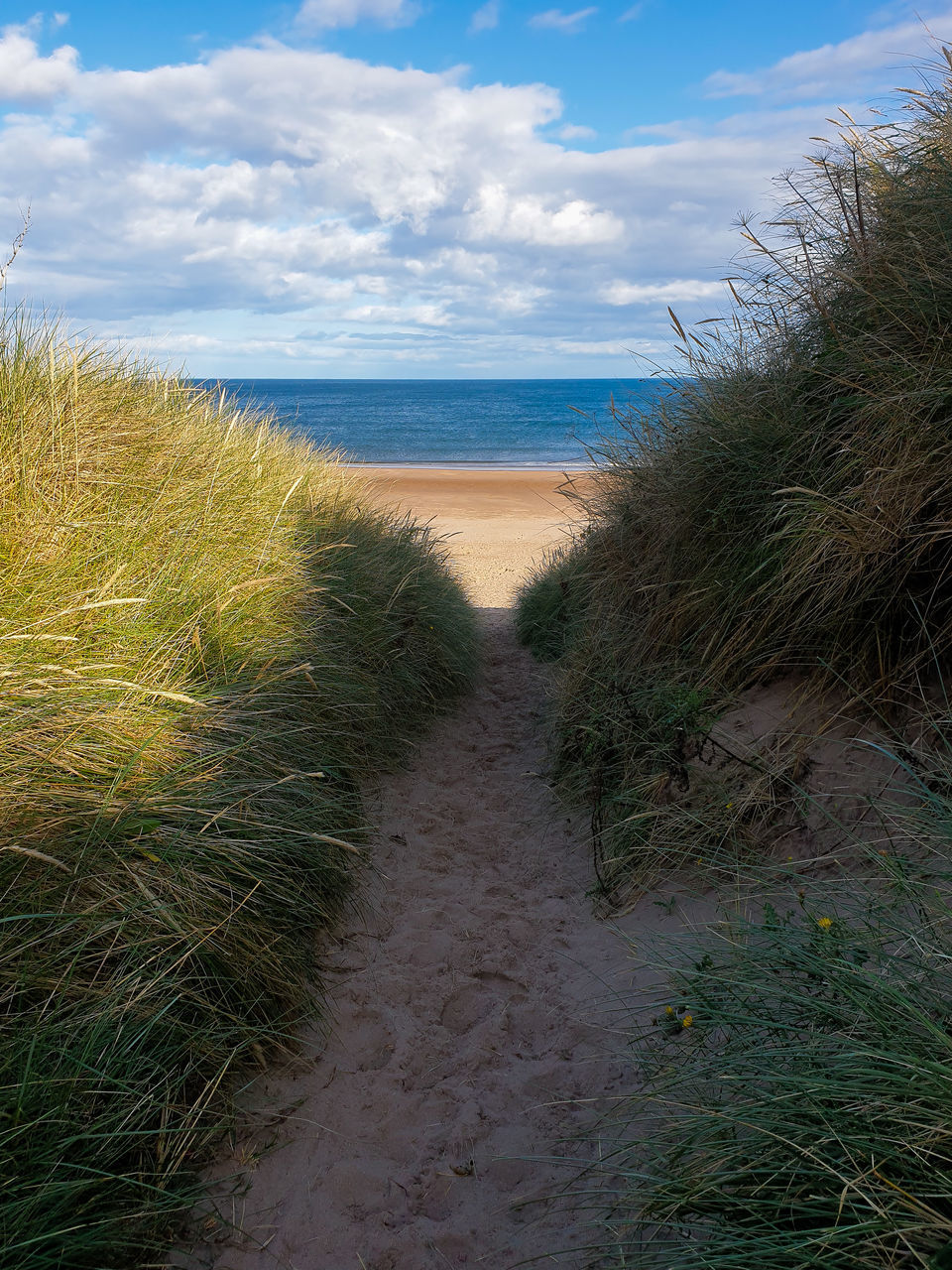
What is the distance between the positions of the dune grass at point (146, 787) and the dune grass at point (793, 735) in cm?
108

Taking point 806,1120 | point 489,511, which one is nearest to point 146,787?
point 806,1120

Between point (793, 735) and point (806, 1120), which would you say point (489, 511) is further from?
point (806, 1120)

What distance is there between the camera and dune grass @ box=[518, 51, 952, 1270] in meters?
1.56

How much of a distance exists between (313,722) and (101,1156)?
6.92 ft

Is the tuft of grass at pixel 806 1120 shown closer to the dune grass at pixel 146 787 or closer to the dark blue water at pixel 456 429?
the dune grass at pixel 146 787

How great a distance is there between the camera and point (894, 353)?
10.6 ft

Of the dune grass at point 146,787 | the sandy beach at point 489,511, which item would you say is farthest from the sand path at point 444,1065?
the sandy beach at point 489,511

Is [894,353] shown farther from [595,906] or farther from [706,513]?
[595,906]

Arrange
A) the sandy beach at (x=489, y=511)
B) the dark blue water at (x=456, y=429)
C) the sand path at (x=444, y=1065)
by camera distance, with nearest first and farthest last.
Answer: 1. the sand path at (x=444, y=1065)
2. the sandy beach at (x=489, y=511)
3. the dark blue water at (x=456, y=429)

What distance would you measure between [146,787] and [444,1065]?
4.33ft

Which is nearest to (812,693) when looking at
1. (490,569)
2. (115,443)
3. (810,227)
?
(810,227)

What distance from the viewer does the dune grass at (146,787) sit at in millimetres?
1892

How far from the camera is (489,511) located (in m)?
18.3

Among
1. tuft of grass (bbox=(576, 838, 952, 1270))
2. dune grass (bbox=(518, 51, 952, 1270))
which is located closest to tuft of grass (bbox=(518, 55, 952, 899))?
dune grass (bbox=(518, 51, 952, 1270))
